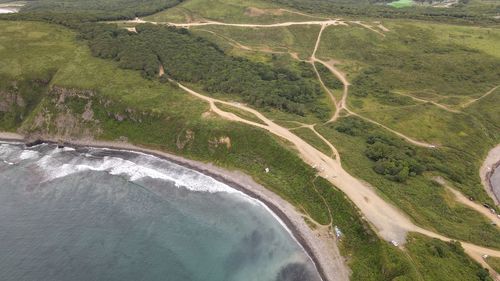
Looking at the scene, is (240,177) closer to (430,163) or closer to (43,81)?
(430,163)

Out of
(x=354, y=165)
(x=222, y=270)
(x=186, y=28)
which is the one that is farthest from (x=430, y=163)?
(x=186, y=28)

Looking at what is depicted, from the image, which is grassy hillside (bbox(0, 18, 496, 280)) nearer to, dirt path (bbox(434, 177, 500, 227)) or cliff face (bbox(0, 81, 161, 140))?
cliff face (bbox(0, 81, 161, 140))

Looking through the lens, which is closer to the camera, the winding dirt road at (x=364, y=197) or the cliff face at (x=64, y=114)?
the winding dirt road at (x=364, y=197)

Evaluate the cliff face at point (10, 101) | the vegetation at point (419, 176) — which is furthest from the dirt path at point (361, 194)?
the cliff face at point (10, 101)

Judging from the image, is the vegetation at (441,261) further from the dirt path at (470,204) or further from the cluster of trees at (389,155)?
the cluster of trees at (389,155)

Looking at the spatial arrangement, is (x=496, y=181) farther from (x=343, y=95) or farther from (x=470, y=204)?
(x=343, y=95)

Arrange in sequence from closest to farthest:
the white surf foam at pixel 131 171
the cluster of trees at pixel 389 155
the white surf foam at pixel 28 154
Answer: the cluster of trees at pixel 389 155, the white surf foam at pixel 131 171, the white surf foam at pixel 28 154
